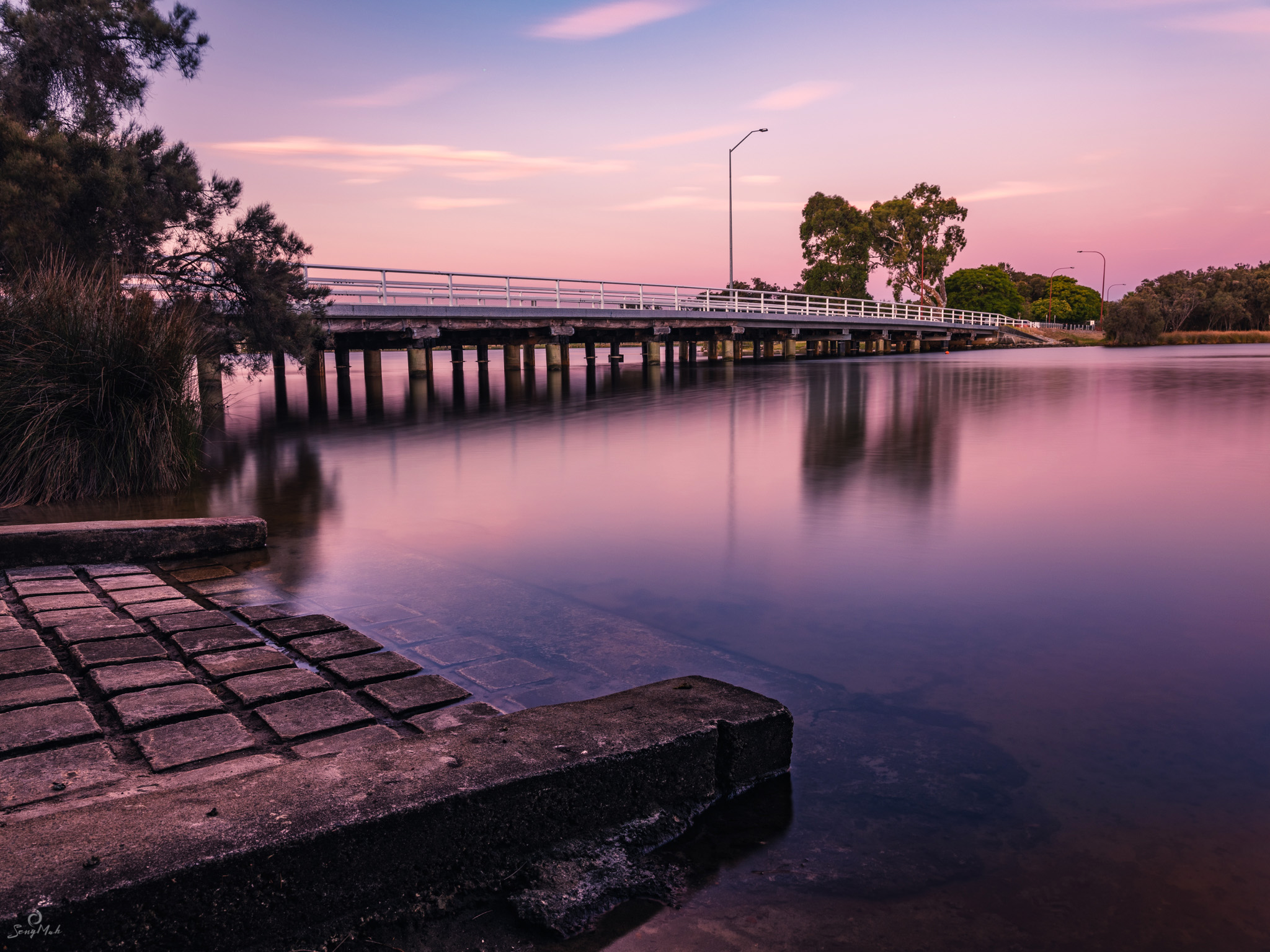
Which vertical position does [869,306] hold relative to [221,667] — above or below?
above

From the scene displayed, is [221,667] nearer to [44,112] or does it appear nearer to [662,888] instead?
[662,888]

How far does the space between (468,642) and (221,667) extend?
1182mm

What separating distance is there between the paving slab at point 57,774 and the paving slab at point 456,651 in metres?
1.56

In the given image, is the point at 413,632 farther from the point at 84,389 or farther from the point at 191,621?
the point at 84,389

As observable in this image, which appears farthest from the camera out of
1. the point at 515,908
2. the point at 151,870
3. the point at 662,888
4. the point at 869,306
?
the point at 869,306

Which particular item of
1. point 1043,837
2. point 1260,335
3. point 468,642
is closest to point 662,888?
point 1043,837

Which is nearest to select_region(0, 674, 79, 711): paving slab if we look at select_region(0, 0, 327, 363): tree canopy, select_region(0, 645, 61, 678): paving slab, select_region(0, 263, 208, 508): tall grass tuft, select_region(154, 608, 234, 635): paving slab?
select_region(0, 645, 61, 678): paving slab

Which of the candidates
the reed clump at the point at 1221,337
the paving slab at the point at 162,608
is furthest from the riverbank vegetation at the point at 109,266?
the reed clump at the point at 1221,337

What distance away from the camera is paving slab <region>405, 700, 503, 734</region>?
136 inches

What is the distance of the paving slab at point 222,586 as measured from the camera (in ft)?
18.7

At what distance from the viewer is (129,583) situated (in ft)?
18.3

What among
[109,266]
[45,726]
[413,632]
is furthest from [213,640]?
[109,266]

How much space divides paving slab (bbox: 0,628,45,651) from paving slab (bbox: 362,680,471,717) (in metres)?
1.66

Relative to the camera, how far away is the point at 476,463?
11914 mm
